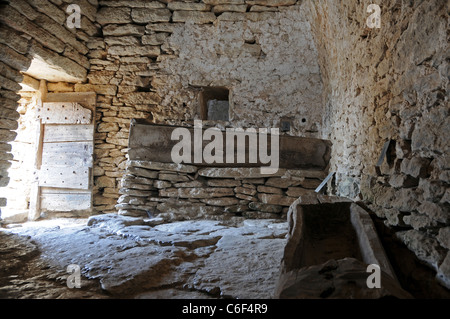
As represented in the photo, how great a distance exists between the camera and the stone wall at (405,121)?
124cm

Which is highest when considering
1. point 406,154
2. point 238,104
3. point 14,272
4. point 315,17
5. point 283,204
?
point 315,17

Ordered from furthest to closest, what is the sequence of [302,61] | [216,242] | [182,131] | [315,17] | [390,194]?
[302,61] → [315,17] → [182,131] → [216,242] → [390,194]

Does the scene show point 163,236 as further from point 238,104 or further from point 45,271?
point 238,104

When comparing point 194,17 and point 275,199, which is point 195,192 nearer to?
point 275,199

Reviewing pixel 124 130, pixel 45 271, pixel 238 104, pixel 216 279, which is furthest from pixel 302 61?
pixel 45 271

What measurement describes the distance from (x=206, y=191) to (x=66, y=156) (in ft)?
10.7

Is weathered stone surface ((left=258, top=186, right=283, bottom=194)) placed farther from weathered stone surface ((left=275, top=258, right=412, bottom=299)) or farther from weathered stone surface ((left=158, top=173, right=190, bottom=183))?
weathered stone surface ((left=275, top=258, right=412, bottom=299))

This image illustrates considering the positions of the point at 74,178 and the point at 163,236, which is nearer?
the point at 163,236

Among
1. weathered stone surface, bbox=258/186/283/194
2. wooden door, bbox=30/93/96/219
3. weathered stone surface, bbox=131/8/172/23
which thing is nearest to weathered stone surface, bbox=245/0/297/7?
weathered stone surface, bbox=131/8/172/23

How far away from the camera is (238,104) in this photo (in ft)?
16.1

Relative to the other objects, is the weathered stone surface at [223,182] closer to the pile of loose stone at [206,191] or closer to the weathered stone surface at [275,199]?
the pile of loose stone at [206,191]

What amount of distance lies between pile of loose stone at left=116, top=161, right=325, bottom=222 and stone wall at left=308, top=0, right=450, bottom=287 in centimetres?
68

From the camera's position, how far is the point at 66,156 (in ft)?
16.4

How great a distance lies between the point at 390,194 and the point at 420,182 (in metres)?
0.30
